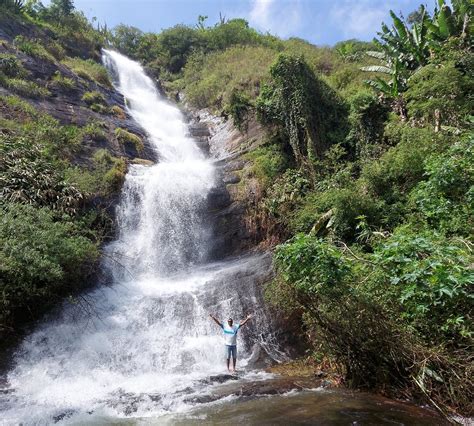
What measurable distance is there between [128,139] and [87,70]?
12.1m

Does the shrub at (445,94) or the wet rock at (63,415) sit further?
the shrub at (445,94)

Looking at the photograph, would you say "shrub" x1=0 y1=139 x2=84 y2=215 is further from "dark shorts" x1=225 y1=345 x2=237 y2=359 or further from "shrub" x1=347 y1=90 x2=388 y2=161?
"shrub" x1=347 y1=90 x2=388 y2=161

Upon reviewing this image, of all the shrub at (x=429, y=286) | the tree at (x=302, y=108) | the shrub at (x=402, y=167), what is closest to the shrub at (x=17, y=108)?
the tree at (x=302, y=108)

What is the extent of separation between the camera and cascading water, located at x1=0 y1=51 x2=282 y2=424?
27.9 ft

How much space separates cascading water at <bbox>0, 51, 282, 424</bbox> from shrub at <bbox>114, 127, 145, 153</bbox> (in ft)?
9.31

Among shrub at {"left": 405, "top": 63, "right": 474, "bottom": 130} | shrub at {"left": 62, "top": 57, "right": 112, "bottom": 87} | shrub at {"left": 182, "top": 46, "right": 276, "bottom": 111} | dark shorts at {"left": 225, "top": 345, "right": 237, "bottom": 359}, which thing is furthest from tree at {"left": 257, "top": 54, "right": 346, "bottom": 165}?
shrub at {"left": 62, "top": 57, "right": 112, "bottom": 87}

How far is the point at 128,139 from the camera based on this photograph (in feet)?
78.1

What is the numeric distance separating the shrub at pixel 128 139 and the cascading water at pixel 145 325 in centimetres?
284

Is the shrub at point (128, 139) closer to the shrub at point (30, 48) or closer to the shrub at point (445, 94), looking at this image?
the shrub at point (30, 48)

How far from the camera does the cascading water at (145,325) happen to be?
8516 millimetres

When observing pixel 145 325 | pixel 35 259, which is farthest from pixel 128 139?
pixel 145 325

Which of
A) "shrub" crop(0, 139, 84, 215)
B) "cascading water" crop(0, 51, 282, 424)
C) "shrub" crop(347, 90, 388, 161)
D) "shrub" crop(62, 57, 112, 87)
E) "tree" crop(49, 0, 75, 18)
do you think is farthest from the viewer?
"tree" crop(49, 0, 75, 18)

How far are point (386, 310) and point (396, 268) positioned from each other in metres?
0.75

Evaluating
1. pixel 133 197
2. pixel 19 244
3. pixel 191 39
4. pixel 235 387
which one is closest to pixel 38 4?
pixel 191 39
